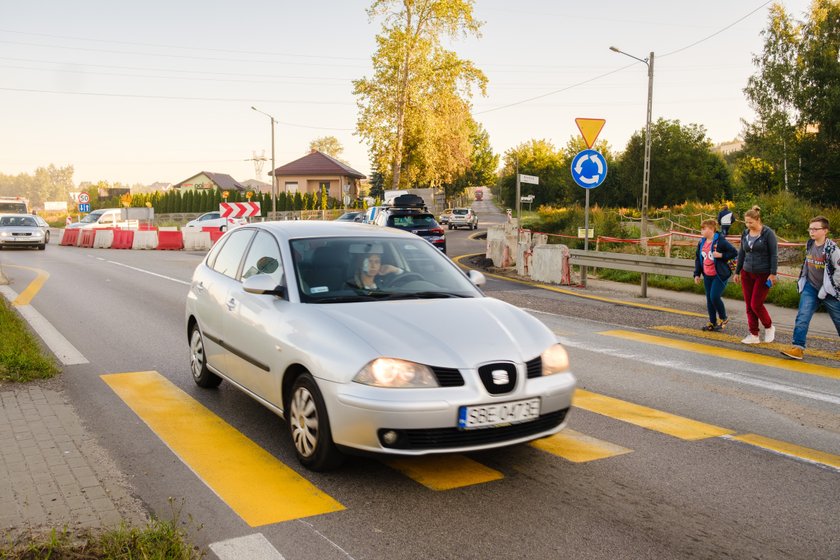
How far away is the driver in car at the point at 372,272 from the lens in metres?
5.25

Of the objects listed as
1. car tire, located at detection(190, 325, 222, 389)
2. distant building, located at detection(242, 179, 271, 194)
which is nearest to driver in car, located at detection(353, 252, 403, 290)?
car tire, located at detection(190, 325, 222, 389)

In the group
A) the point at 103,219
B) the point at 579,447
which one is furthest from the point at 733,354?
the point at 103,219

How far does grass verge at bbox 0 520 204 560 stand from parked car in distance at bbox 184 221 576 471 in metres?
1.13

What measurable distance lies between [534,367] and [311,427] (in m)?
→ 1.38

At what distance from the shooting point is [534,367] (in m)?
4.42

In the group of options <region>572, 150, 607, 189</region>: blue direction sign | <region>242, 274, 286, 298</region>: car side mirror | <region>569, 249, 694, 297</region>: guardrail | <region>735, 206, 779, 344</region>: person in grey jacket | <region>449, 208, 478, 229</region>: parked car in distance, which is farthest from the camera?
<region>449, 208, 478, 229</region>: parked car in distance

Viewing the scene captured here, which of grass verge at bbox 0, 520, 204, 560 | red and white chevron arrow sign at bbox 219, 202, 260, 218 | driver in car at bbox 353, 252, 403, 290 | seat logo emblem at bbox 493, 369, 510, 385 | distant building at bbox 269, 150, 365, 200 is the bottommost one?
grass verge at bbox 0, 520, 204, 560

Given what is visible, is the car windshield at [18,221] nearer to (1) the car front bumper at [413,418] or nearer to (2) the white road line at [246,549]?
(1) the car front bumper at [413,418]

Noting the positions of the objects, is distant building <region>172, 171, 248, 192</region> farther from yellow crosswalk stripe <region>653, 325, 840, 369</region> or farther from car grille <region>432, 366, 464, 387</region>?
car grille <region>432, 366, 464, 387</region>

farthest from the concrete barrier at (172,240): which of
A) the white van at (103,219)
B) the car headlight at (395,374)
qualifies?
the car headlight at (395,374)

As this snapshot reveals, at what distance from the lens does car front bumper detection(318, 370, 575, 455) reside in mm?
4070

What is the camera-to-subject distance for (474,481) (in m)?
4.43

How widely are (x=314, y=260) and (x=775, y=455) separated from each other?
11.0 ft

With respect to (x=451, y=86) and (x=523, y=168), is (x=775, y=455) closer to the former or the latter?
(x=451, y=86)
